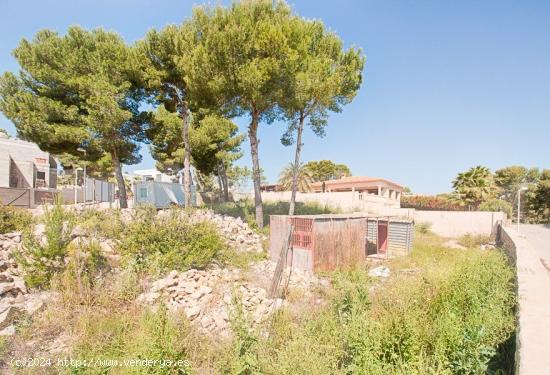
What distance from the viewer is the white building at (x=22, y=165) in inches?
895

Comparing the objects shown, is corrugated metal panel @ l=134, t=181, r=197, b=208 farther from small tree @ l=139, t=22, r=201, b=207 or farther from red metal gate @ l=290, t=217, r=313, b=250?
red metal gate @ l=290, t=217, r=313, b=250

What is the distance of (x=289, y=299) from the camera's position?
8.46 metres

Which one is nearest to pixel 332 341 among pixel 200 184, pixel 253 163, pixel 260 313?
pixel 260 313

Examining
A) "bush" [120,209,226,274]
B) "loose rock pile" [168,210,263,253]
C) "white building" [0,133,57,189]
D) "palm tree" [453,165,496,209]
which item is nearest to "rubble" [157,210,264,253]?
"loose rock pile" [168,210,263,253]

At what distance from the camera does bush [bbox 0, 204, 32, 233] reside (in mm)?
10927

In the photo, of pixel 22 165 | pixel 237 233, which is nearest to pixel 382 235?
pixel 237 233

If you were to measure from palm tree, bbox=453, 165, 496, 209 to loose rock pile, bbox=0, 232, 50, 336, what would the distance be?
1451 inches

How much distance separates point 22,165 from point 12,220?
58.4 ft

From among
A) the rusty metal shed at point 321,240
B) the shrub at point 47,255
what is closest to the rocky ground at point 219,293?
the rusty metal shed at point 321,240

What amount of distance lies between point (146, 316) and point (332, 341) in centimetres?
362

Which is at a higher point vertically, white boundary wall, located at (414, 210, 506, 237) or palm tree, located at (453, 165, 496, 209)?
palm tree, located at (453, 165, 496, 209)

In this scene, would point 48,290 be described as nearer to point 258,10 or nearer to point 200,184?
point 258,10

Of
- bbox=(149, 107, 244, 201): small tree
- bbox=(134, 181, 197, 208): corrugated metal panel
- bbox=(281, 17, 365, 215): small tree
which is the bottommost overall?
bbox=(134, 181, 197, 208): corrugated metal panel

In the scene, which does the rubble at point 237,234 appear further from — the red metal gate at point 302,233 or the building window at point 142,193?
the building window at point 142,193
